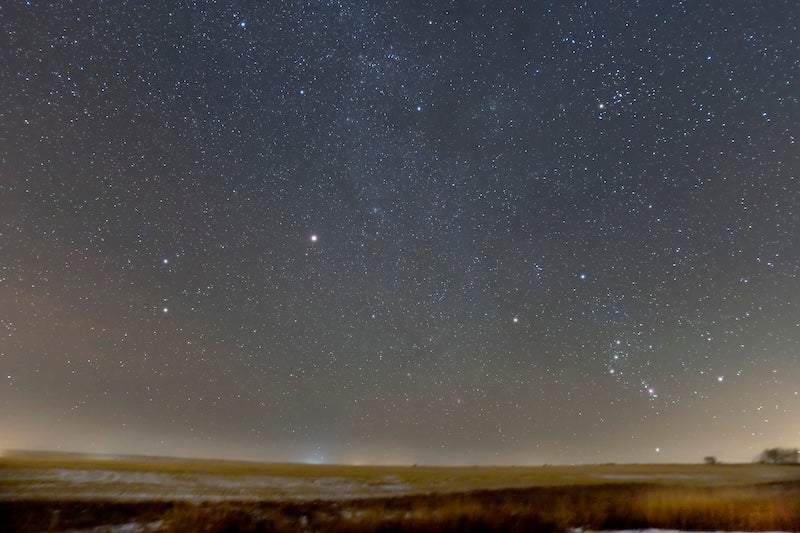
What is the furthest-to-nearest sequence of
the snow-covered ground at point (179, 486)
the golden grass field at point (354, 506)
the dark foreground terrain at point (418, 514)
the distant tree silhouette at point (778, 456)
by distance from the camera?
the distant tree silhouette at point (778, 456) → the snow-covered ground at point (179, 486) → the golden grass field at point (354, 506) → the dark foreground terrain at point (418, 514)

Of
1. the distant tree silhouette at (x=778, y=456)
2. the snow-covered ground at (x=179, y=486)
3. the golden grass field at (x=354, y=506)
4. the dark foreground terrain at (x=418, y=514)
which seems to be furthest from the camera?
the distant tree silhouette at (x=778, y=456)

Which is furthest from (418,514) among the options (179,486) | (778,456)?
(778,456)

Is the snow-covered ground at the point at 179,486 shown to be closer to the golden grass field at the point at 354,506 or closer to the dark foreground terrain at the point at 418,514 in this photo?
the golden grass field at the point at 354,506

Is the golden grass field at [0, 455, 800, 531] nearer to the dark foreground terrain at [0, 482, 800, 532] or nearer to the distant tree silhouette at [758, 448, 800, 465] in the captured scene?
the dark foreground terrain at [0, 482, 800, 532]

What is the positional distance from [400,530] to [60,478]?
1891 cm

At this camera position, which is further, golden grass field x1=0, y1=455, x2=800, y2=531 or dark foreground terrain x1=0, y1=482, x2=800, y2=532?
golden grass field x1=0, y1=455, x2=800, y2=531

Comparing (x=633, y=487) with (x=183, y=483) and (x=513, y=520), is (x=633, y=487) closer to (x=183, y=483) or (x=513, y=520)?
(x=513, y=520)

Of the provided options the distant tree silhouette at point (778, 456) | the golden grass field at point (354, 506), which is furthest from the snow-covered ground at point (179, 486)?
the distant tree silhouette at point (778, 456)

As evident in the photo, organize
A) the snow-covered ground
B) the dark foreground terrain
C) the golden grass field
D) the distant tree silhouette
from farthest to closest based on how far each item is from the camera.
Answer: the distant tree silhouette, the snow-covered ground, the golden grass field, the dark foreground terrain

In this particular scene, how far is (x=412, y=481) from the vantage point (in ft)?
112

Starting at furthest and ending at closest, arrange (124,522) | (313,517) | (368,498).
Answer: (368,498) < (313,517) < (124,522)

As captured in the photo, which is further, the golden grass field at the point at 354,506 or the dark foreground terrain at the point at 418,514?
the golden grass field at the point at 354,506

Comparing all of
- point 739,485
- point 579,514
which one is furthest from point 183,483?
point 739,485

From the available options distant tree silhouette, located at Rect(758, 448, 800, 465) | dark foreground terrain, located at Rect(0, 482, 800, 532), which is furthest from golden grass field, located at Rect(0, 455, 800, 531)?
distant tree silhouette, located at Rect(758, 448, 800, 465)
